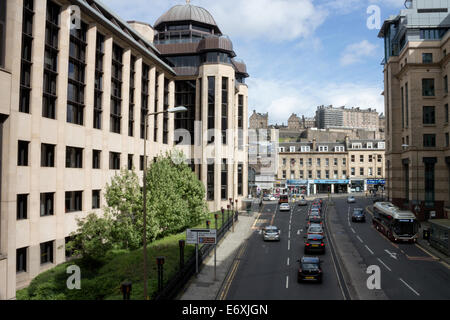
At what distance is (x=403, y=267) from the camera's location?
28.6m

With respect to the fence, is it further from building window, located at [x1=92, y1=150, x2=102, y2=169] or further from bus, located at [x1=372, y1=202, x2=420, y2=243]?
bus, located at [x1=372, y1=202, x2=420, y2=243]

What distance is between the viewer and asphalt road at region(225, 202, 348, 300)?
2244 cm

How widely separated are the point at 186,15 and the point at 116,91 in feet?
93.5

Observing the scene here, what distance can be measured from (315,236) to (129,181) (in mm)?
17218

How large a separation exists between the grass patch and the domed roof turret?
46.1 m

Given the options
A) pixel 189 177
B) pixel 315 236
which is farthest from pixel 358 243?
pixel 189 177

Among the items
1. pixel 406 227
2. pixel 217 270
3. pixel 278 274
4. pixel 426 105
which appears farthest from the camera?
pixel 426 105

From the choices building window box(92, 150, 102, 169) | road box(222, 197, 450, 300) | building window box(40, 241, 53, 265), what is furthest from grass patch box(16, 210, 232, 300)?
building window box(92, 150, 102, 169)

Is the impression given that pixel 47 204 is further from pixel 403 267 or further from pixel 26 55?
pixel 403 267

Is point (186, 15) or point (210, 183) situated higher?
point (186, 15)

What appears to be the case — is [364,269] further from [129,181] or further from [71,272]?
[71,272]

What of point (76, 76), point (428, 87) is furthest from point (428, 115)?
point (76, 76)

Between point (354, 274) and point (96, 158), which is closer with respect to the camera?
point (354, 274)

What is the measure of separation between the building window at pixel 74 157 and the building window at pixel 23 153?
16.3ft
